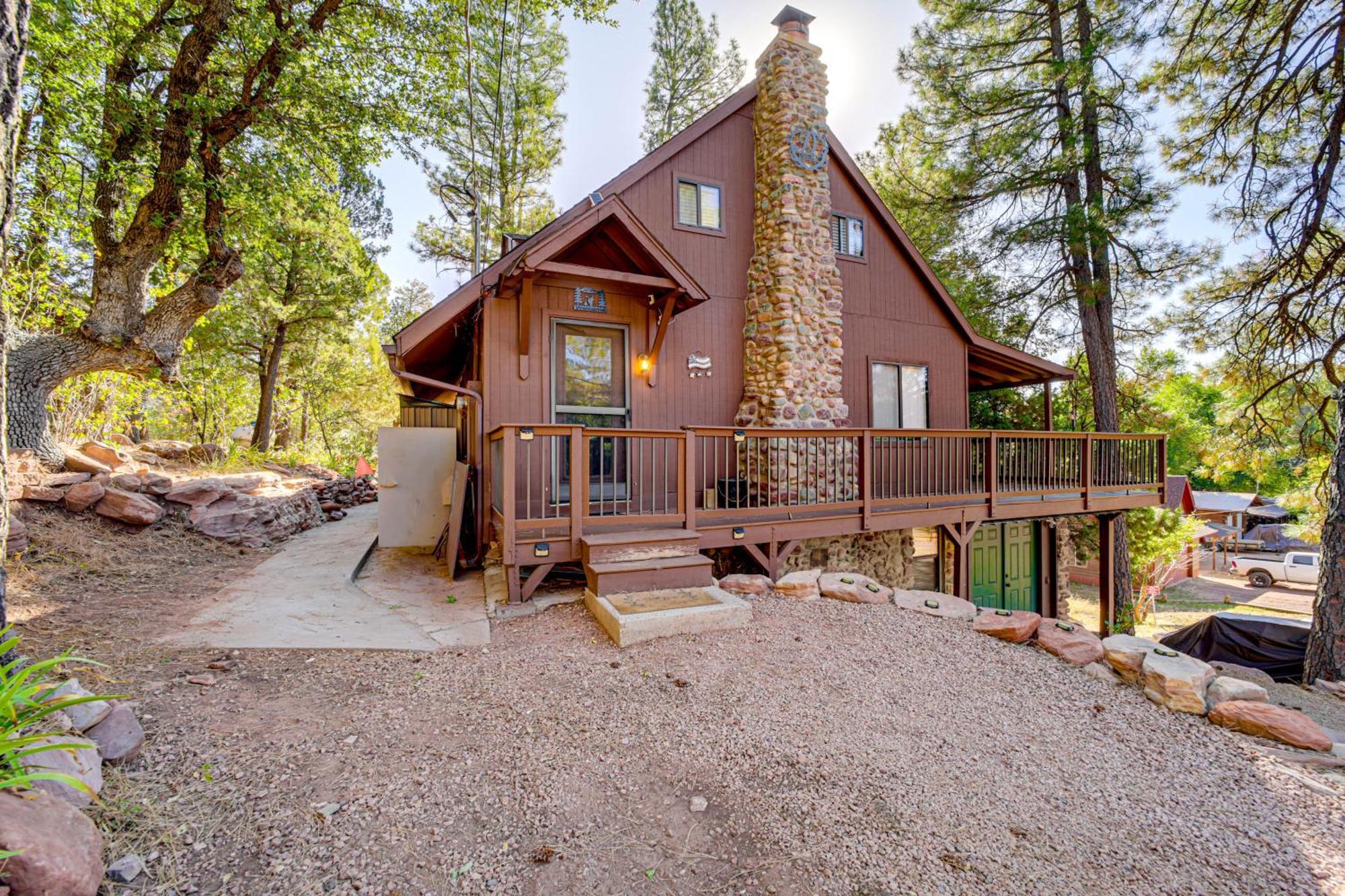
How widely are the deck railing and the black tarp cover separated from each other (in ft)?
8.94

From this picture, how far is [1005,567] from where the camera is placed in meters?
9.41

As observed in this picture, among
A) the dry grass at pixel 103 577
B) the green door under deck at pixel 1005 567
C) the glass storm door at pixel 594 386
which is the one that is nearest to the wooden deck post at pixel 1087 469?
the green door under deck at pixel 1005 567

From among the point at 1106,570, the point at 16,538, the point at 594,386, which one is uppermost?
the point at 594,386

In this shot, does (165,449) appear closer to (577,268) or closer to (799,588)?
(577,268)

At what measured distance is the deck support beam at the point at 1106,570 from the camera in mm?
9203

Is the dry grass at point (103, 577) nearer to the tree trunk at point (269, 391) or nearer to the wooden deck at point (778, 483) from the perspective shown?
the wooden deck at point (778, 483)

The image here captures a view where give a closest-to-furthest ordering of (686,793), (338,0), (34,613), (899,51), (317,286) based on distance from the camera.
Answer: (686,793)
(34,613)
(338,0)
(899,51)
(317,286)

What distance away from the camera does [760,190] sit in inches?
294

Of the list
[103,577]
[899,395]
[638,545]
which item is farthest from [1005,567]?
[103,577]

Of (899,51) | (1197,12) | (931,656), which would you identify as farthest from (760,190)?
(1197,12)

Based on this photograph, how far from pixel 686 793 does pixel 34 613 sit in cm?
473

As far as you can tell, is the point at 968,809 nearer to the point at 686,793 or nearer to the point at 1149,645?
the point at 686,793

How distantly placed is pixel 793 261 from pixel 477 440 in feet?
15.5

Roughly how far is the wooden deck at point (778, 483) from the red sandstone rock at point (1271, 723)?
327 cm
